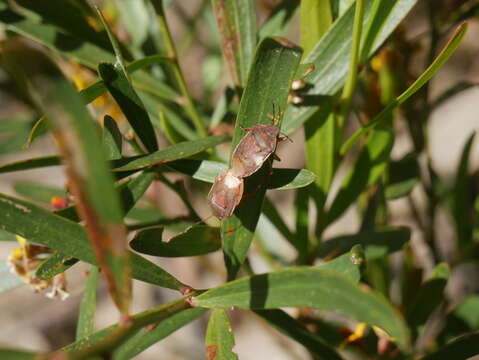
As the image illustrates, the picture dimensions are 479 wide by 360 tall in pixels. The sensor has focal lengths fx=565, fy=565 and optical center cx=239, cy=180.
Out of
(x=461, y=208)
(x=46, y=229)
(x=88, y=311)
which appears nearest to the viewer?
(x=46, y=229)

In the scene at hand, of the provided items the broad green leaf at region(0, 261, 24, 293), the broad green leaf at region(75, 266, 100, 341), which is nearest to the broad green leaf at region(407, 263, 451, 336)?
the broad green leaf at region(75, 266, 100, 341)

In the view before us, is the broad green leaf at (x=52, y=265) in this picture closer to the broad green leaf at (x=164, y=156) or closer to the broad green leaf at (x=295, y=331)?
the broad green leaf at (x=164, y=156)

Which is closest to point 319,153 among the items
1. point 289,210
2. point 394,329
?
point 394,329

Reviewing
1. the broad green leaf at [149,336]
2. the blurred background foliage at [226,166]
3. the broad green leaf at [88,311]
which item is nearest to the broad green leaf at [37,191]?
the blurred background foliage at [226,166]

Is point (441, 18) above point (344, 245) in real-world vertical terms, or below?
above

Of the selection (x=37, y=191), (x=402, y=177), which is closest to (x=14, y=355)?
(x=37, y=191)

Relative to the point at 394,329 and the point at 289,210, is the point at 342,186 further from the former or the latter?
the point at 289,210

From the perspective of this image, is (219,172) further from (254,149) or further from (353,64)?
(353,64)

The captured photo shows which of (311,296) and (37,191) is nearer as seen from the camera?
(311,296)

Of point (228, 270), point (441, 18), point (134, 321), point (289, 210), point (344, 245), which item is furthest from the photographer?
point (289, 210)
